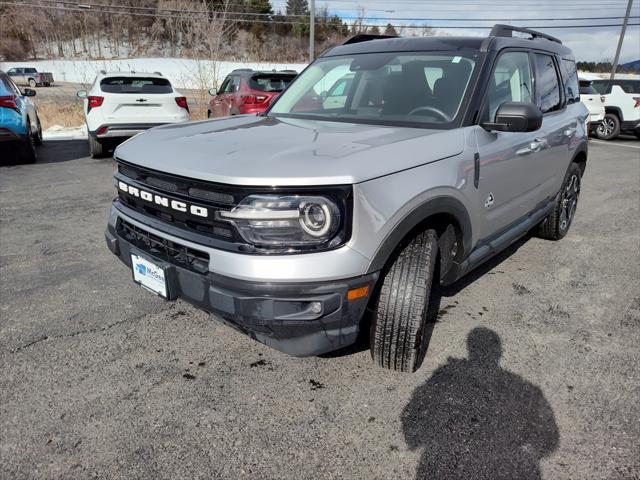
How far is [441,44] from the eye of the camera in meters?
3.19

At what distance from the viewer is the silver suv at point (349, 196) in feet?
6.55

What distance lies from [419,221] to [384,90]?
1313 millimetres

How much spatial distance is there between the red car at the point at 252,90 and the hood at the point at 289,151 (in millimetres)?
7178

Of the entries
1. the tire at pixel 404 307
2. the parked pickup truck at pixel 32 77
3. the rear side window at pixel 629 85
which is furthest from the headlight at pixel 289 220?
the parked pickup truck at pixel 32 77

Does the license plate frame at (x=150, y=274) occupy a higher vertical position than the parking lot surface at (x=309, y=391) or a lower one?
higher

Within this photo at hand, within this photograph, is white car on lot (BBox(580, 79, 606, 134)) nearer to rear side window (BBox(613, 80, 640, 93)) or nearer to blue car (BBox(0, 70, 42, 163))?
rear side window (BBox(613, 80, 640, 93))

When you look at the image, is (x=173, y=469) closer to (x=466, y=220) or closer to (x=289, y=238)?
(x=289, y=238)

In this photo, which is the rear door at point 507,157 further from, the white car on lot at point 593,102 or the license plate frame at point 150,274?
the white car on lot at point 593,102

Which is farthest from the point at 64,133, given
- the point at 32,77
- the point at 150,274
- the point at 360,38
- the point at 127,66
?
the point at 32,77

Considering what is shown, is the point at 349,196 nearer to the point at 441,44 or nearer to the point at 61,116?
the point at 441,44

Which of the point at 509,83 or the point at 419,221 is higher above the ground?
the point at 509,83

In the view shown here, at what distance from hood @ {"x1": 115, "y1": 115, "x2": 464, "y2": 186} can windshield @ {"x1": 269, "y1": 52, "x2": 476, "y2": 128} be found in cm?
26

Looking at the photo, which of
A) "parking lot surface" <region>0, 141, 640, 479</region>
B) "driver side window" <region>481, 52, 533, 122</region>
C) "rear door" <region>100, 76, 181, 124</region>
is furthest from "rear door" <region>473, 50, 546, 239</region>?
"rear door" <region>100, 76, 181, 124</region>

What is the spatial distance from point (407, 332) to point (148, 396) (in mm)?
1354
